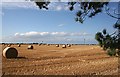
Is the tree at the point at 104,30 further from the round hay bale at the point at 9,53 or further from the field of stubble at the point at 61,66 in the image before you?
the round hay bale at the point at 9,53

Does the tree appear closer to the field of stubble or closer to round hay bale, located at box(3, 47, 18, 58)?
the field of stubble

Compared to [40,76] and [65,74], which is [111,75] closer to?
[65,74]

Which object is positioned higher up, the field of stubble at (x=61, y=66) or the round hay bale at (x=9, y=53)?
the round hay bale at (x=9, y=53)

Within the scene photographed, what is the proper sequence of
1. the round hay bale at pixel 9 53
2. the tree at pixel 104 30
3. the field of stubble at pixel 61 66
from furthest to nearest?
the round hay bale at pixel 9 53 → the field of stubble at pixel 61 66 → the tree at pixel 104 30

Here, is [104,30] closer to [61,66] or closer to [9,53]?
[61,66]

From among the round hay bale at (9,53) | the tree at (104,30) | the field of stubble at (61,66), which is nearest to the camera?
the tree at (104,30)

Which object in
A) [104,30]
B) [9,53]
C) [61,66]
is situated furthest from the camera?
[9,53]

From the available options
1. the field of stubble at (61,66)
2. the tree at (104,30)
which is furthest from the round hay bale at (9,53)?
the tree at (104,30)

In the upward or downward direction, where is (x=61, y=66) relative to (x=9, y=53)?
downward

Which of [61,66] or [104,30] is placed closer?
[104,30]

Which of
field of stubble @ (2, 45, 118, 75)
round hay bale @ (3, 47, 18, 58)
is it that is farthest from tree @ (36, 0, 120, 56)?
round hay bale @ (3, 47, 18, 58)

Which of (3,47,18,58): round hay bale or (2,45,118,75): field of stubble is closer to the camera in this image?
(2,45,118,75): field of stubble

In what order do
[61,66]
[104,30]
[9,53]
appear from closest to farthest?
[104,30], [61,66], [9,53]

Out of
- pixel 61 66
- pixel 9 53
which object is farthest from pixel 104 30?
pixel 9 53
